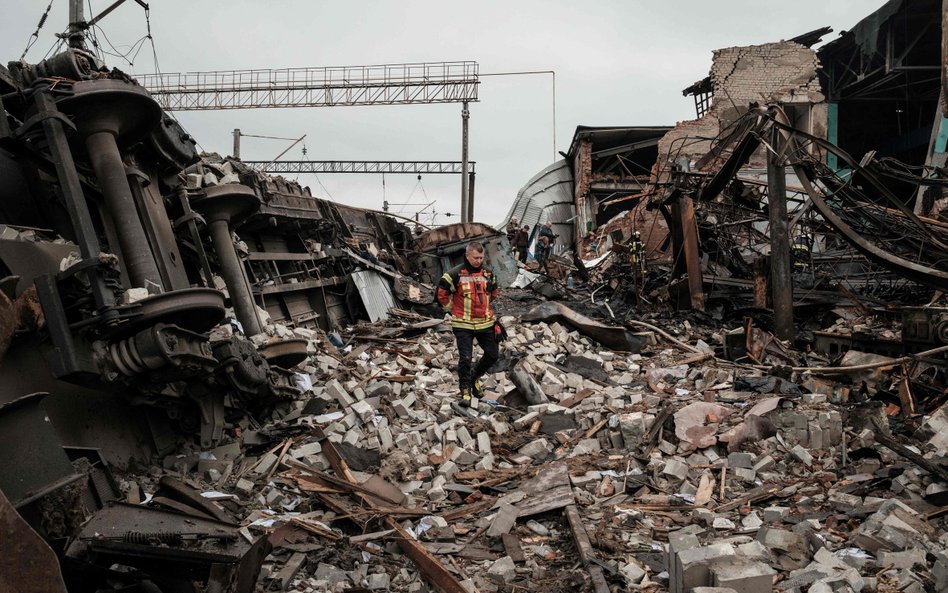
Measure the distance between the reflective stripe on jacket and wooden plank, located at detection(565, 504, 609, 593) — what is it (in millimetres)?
2921

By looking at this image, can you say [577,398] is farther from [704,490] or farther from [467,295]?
[704,490]

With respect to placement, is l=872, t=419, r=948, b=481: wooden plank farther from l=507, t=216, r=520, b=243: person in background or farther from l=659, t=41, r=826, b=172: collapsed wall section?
l=507, t=216, r=520, b=243: person in background

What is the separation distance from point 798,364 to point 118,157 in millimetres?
7898

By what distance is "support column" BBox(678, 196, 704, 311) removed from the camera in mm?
11031

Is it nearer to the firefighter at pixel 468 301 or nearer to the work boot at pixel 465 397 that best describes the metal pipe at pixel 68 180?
the firefighter at pixel 468 301

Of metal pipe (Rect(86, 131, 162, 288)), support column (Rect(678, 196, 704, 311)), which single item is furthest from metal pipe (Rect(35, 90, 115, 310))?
support column (Rect(678, 196, 704, 311))

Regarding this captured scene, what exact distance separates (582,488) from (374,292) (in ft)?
29.9

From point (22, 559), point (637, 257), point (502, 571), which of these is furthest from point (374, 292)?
point (22, 559)

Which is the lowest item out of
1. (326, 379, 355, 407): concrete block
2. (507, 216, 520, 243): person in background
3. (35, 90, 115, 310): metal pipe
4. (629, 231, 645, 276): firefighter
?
(326, 379, 355, 407): concrete block

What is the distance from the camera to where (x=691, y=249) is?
1109 cm

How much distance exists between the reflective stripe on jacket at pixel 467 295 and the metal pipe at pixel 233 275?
2.62 meters

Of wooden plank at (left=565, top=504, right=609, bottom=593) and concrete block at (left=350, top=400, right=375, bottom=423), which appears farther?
concrete block at (left=350, top=400, right=375, bottom=423)

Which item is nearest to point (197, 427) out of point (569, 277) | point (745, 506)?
point (745, 506)

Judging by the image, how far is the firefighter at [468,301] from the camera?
6.95 meters
